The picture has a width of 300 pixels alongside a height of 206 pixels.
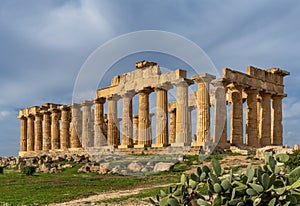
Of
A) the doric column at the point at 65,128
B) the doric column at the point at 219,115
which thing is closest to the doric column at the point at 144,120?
the doric column at the point at 219,115

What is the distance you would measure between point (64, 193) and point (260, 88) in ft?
85.0

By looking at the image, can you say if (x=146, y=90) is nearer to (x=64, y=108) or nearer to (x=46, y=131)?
(x=64, y=108)

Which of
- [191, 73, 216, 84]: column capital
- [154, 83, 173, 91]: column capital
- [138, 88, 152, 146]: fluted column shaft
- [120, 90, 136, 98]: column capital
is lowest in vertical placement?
[138, 88, 152, 146]: fluted column shaft

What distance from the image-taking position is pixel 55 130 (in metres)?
52.6

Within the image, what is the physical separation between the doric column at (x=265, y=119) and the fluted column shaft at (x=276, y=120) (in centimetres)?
177

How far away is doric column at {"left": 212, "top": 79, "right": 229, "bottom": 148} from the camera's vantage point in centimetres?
3419

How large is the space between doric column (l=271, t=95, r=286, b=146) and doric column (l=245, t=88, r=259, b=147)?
442 centimetres

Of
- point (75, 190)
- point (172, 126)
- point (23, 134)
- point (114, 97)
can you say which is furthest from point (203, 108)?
point (23, 134)

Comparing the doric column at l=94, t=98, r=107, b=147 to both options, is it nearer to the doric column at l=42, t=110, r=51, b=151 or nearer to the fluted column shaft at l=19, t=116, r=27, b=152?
the doric column at l=42, t=110, r=51, b=151

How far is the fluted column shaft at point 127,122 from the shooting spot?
133 feet

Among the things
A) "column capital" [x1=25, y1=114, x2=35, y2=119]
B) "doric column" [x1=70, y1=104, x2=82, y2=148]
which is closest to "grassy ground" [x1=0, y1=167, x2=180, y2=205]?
"doric column" [x1=70, y1=104, x2=82, y2=148]

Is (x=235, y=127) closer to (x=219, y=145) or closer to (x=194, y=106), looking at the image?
(x=219, y=145)

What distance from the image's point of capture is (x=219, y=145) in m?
33.6

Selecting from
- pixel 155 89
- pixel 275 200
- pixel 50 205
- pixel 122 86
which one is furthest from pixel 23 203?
pixel 122 86
